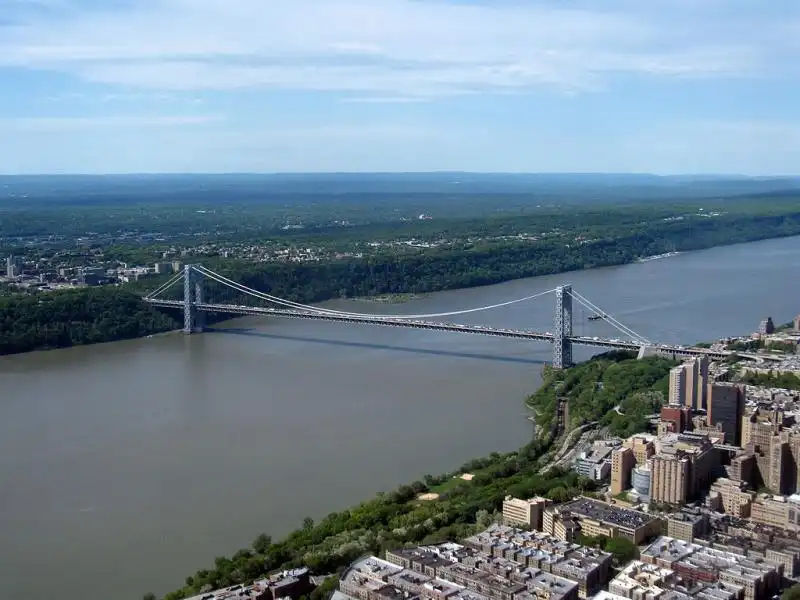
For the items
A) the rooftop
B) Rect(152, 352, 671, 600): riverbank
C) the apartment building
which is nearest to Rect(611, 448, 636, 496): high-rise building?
Rect(152, 352, 671, 600): riverbank

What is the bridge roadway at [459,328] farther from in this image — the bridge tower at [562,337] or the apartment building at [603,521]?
the apartment building at [603,521]

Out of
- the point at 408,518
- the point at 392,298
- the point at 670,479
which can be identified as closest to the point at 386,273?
the point at 392,298

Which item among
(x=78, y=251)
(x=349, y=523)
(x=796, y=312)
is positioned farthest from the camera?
(x=78, y=251)

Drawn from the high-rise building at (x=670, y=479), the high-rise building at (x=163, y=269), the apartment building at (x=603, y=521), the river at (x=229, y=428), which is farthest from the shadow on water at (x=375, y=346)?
the apartment building at (x=603, y=521)

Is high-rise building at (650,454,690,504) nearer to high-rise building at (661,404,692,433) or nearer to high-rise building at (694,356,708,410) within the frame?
high-rise building at (661,404,692,433)

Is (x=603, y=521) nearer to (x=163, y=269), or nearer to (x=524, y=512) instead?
(x=524, y=512)

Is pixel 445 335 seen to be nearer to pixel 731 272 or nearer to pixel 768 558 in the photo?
pixel 768 558

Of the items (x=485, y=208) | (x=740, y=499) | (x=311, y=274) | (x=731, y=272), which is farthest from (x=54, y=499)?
(x=485, y=208)
